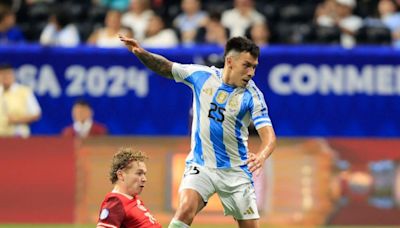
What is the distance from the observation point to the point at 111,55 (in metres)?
17.2

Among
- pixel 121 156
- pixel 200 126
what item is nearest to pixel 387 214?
pixel 200 126

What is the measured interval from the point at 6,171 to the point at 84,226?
1.31 m

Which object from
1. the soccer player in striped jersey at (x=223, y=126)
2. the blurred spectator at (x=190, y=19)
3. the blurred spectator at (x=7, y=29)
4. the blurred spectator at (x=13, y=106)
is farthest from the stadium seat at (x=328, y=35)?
the soccer player in striped jersey at (x=223, y=126)

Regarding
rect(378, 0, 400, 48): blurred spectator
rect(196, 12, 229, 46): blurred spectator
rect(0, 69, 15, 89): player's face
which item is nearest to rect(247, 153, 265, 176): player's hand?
rect(0, 69, 15, 89): player's face

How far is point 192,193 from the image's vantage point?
9828 millimetres

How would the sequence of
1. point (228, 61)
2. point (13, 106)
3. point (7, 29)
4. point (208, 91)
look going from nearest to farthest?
1. point (228, 61)
2. point (208, 91)
3. point (13, 106)
4. point (7, 29)

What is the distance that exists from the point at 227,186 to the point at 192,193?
0.33 meters

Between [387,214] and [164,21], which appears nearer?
[387,214]

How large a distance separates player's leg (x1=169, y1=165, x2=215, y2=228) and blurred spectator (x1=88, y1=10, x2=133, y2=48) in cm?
729

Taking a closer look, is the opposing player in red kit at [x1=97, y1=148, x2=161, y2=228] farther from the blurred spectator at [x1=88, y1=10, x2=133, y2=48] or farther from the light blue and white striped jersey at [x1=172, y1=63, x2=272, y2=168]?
the blurred spectator at [x1=88, y1=10, x2=133, y2=48]

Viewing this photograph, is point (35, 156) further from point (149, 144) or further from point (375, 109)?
point (375, 109)

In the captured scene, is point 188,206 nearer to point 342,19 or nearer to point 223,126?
point 223,126

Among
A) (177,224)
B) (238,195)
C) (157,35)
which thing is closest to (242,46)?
(238,195)

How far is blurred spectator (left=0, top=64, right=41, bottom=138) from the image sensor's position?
16.2m
